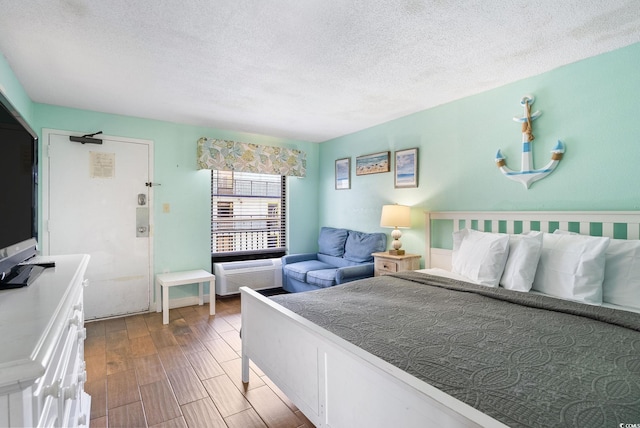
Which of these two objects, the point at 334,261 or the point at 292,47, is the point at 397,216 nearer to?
the point at 334,261

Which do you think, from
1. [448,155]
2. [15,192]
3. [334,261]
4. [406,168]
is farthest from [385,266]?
[15,192]

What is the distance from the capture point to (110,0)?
1770 mm

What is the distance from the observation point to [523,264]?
2254 millimetres

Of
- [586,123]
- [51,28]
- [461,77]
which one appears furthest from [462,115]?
[51,28]

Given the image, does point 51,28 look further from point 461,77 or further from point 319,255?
point 319,255

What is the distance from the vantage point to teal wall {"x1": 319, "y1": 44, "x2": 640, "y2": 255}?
2.31m

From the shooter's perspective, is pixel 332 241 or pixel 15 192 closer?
pixel 15 192

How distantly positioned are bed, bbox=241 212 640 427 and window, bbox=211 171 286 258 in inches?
102

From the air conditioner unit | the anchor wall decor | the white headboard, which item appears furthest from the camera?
the air conditioner unit

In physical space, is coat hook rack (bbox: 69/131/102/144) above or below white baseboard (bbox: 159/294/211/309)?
above

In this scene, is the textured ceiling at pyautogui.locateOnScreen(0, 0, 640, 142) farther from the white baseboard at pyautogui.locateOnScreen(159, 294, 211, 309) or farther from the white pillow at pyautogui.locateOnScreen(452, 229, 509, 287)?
the white baseboard at pyautogui.locateOnScreen(159, 294, 211, 309)

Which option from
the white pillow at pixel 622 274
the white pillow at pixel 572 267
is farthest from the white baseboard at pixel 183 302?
the white pillow at pixel 622 274

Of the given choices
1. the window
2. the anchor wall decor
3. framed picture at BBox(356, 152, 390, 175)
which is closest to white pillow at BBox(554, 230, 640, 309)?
the anchor wall decor

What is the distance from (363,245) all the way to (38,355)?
12.2 ft
